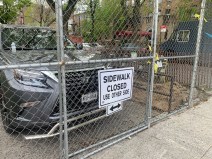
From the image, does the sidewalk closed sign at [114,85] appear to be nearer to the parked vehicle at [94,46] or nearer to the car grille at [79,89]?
the car grille at [79,89]

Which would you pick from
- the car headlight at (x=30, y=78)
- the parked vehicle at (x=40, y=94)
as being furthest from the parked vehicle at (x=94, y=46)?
the car headlight at (x=30, y=78)

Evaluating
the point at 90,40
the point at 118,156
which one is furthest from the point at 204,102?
the point at 90,40

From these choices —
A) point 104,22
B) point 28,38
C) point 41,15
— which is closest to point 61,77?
point 104,22

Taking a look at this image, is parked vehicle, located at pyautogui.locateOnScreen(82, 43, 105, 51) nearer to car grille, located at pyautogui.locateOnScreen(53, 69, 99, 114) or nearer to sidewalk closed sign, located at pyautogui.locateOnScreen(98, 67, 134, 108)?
car grille, located at pyautogui.locateOnScreen(53, 69, 99, 114)

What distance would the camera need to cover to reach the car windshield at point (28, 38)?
14.6ft

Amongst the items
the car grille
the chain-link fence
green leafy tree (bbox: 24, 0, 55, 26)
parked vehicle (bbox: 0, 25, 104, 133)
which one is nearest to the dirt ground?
the chain-link fence

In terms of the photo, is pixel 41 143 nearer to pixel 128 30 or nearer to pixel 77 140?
pixel 77 140

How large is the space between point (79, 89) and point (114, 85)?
52cm

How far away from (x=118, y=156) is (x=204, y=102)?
3.49 meters

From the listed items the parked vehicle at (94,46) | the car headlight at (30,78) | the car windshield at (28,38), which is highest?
the car windshield at (28,38)

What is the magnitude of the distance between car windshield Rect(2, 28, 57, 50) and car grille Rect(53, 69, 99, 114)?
5.88ft

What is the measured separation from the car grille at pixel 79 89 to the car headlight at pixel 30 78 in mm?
343

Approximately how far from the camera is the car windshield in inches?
176

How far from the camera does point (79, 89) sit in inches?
122
